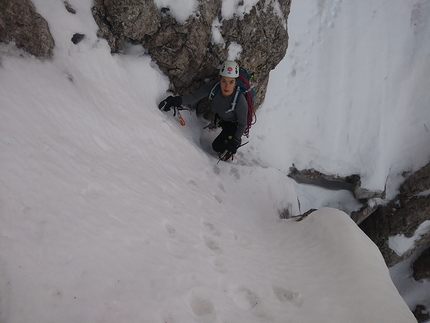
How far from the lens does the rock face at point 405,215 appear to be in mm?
7164

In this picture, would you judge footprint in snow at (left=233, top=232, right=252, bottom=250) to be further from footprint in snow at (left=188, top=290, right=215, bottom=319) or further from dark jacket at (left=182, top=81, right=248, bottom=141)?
dark jacket at (left=182, top=81, right=248, bottom=141)

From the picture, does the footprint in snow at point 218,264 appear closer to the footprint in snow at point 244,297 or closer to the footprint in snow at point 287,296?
the footprint in snow at point 244,297

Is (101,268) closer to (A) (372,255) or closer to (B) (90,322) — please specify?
(B) (90,322)

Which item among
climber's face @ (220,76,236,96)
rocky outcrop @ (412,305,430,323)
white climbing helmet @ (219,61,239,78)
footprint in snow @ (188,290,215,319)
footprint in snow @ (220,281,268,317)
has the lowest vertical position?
rocky outcrop @ (412,305,430,323)

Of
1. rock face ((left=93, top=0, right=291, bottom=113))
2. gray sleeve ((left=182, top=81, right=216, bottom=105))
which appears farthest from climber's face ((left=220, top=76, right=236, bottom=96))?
rock face ((left=93, top=0, right=291, bottom=113))

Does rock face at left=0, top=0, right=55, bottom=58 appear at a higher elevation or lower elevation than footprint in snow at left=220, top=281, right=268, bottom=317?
higher

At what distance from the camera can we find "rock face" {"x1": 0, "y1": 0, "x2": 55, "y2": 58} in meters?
2.98

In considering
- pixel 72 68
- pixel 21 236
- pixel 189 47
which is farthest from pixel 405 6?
pixel 21 236

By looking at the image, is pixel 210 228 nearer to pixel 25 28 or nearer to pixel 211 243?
pixel 211 243

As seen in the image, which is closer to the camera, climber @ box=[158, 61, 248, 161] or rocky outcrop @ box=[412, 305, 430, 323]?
climber @ box=[158, 61, 248, 161]

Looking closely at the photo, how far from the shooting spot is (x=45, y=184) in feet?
7.67

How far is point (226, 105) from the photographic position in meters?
5.09

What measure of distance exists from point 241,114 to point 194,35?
1517 mm

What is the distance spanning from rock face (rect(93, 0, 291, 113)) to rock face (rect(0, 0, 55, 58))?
958mm
